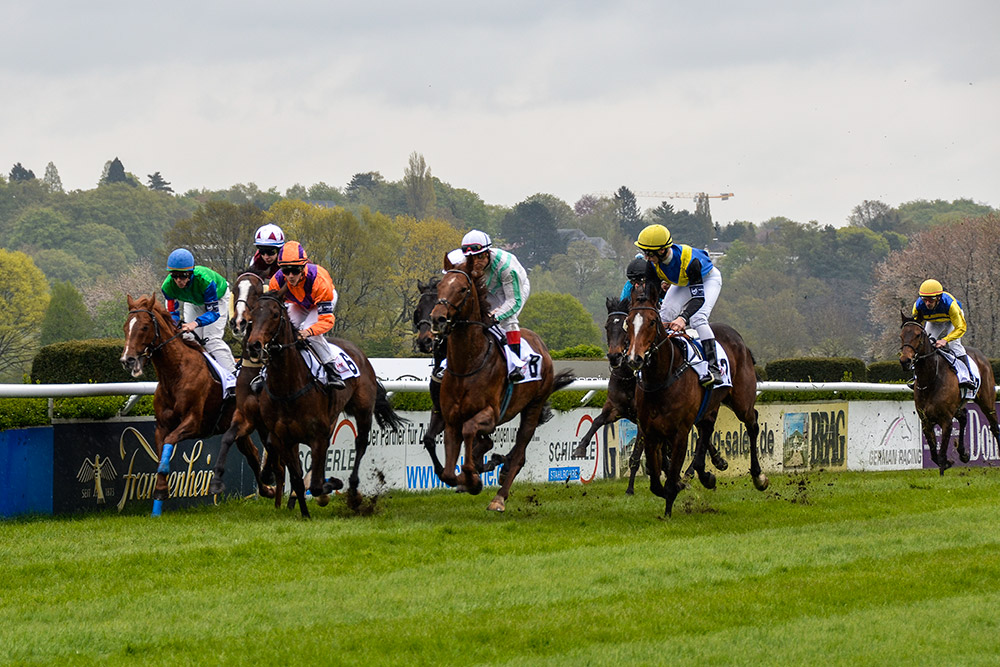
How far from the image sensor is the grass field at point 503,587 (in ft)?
15.8

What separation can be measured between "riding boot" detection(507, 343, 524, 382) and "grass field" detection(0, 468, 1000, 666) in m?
1.02

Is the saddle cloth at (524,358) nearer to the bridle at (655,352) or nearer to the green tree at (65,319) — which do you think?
the bridle at (655,352)

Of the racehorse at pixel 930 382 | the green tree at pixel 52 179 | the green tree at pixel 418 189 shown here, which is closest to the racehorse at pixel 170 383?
the racehorse at pixel 930 382

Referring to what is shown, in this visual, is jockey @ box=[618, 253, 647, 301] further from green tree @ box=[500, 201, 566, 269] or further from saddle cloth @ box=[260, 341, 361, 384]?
green tree @ box=[500, 201, 566, 269]

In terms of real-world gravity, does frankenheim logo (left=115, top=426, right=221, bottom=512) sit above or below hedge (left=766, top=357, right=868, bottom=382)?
below

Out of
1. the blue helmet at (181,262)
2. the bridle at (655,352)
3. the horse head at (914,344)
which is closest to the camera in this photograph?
the bridle at (655,352)

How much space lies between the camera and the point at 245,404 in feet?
29.9

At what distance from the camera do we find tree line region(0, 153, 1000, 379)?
59781mm

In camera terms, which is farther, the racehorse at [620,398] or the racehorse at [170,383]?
the racehorse at [620,398]

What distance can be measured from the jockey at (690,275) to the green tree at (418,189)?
100612 mm

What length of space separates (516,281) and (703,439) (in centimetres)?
233

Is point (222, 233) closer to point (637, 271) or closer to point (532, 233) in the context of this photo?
point (637, 271)

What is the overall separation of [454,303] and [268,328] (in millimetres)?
1281

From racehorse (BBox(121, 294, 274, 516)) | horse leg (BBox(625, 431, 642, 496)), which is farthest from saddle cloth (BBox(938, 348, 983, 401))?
racehorse (BBox(121, 294, 274, 516))
